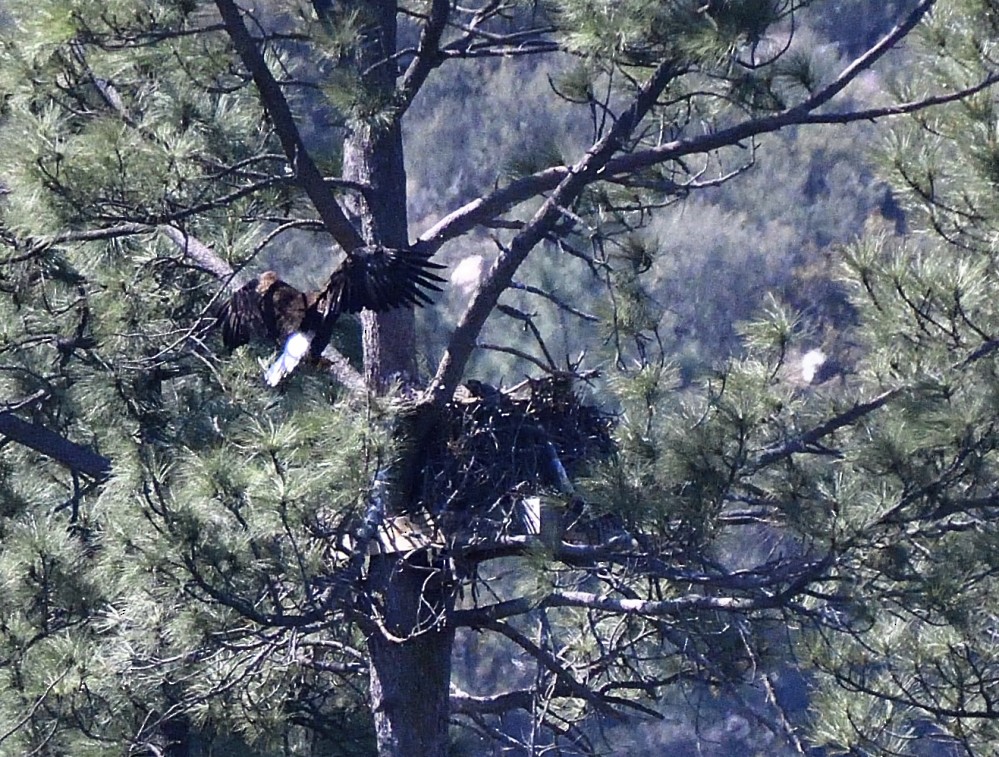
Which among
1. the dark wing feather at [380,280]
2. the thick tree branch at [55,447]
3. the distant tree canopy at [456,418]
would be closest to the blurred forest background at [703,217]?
the thick tree branch at [55,447]

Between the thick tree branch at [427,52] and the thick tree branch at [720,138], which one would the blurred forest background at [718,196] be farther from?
the thick tree branch at [427,52]

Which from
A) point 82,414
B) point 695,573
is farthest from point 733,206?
point 695,573

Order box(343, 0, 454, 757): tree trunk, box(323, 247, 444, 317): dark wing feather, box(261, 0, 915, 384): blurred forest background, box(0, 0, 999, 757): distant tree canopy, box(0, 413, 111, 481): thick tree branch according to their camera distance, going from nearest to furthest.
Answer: box(0, 0, 999, 757): distant tree canopy < box(323, 247, 444, 317): dark wing feather < box(343, 0, 454, 757): tree trunk < box(0, 413, 111, 481): thick tree branch < box(261, 0, 915, 384): blurred forest background

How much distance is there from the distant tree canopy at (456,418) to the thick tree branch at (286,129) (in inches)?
0.5

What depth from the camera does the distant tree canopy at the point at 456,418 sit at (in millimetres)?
4477

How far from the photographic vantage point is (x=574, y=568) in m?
4.71

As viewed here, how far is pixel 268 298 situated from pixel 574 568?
5.09ft

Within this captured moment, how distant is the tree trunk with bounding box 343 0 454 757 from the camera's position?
5.18m

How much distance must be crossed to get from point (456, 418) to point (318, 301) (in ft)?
2.00

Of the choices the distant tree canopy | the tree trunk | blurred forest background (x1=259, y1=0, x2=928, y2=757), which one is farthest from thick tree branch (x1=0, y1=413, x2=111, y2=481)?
blurred forest background (x1=259, y1=0, x2=928, y2=757)

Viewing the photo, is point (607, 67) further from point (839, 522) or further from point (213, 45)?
point (839, 522)

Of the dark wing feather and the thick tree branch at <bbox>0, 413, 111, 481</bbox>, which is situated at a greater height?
the thick tree branch at <bbox>0, 413, 111, 481</bbox>

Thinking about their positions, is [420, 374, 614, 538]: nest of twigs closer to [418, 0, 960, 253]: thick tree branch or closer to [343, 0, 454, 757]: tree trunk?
[343, 0, 454, 757]: tree trunk

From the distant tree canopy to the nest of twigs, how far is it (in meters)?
0.01
